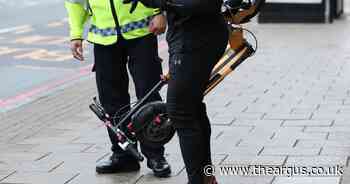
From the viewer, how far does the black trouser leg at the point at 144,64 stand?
5.36 m

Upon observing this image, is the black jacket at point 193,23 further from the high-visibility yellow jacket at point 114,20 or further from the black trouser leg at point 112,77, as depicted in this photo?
the black trouser leg at point 112,77

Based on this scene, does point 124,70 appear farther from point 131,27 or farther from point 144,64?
point 131,27

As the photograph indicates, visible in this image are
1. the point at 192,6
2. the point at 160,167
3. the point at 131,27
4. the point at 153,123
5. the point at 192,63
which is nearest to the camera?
the point at 192,6

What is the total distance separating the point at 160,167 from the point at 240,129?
1.54m

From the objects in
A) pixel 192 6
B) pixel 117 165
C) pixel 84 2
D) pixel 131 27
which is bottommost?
pixel 117 165

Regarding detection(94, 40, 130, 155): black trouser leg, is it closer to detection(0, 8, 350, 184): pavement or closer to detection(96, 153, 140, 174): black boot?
detection(96, 153, 140, 174): black boot

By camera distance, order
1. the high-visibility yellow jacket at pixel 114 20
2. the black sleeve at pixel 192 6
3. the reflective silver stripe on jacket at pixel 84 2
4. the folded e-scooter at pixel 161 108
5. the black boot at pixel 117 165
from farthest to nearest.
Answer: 1. the black boot at pixel 117 165
2. the reflective silver stripe on jacket at pixel 84 2
3. the high-visibility yellow jacket at pixel 114 20
4. the folded e-scooter at pixel 161 108
5. the black sleeve at pixel 192 6

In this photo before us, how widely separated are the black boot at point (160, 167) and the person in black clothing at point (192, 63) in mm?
767

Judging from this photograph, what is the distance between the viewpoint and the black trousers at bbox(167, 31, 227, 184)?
4527 millimetres

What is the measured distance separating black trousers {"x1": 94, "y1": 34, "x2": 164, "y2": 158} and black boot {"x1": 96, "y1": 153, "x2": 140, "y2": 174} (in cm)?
4

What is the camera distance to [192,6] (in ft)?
14.5

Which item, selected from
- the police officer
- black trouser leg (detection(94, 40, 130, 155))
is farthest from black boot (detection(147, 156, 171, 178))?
black trouser leg (detection(94, 40, 130, 155))

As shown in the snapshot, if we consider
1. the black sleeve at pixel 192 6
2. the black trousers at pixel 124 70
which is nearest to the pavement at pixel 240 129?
the black trousers at pixel 124 70

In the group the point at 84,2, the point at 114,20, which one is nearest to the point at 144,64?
the point at 114,20
